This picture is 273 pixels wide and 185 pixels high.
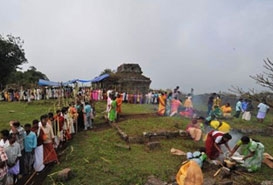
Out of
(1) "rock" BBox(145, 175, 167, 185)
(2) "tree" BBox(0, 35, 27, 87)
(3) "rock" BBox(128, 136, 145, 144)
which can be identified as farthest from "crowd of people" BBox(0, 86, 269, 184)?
(2) "tree" BBox(0, 35, 27, 87)

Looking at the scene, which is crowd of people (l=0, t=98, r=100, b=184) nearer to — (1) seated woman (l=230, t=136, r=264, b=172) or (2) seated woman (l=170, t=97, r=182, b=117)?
(1) seated woman (l=230, t=136, r=264, b=172)

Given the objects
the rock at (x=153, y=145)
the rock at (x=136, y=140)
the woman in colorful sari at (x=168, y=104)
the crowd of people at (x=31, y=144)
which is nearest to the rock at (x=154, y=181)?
the rock at (x=153, y=145)

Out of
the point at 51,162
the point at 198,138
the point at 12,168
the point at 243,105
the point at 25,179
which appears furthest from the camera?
the point at 243,105

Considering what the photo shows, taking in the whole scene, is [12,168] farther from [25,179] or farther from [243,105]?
[243,105]

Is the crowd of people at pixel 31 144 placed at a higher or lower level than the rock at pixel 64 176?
higher

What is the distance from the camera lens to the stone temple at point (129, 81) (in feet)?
97.2

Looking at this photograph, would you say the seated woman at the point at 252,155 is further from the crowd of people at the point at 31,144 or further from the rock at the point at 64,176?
the crowd of people at the point at 31,144

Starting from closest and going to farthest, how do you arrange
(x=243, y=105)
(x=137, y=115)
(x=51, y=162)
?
(x=51, y=162) → (x=137, y=115) → (x=243, y=105)

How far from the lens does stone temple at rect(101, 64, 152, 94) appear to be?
29.6 metres

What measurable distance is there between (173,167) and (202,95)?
762 inches

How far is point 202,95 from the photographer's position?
88.7 ft

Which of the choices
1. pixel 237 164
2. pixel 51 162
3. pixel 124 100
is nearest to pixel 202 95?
pixel 124 100

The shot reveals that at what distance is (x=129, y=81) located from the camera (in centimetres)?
3006

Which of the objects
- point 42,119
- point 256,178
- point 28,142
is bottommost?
point 256,178
